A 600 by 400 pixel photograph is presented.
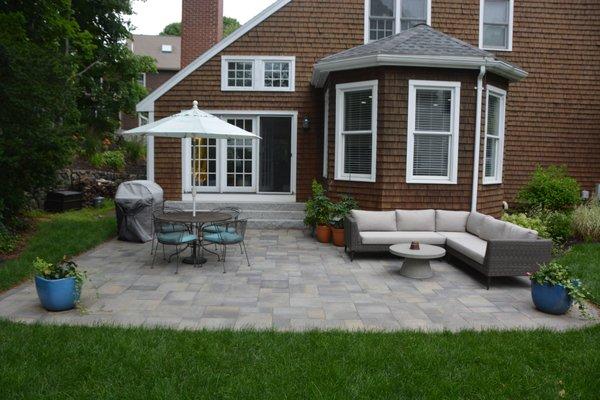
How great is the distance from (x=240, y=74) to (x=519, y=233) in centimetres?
744

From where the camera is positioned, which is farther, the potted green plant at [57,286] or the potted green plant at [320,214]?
the potted green plant at [320,214]

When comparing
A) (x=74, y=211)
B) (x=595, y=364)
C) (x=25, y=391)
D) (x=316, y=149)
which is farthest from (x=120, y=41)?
(x=595, y=364)

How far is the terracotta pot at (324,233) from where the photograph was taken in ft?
30.4

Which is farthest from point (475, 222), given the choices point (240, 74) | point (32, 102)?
point (32, 102)

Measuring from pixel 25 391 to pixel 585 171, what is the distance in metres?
12.8

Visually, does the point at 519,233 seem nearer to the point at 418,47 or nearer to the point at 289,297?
the point at 289,297

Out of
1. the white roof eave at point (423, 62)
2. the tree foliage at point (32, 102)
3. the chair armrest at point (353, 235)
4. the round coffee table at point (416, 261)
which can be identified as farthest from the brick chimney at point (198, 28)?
the round coffee table at point (416, 261)

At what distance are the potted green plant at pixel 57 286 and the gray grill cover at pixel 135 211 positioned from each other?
3.91 m

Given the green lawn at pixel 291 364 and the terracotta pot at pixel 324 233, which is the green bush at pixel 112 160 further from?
the green lawn at pixel 291 364

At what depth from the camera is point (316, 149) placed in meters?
11.7

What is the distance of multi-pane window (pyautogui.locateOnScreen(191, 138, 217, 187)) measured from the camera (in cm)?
1188

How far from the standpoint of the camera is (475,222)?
8.01 metres

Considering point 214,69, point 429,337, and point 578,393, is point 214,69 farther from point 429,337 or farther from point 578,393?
point 578,393

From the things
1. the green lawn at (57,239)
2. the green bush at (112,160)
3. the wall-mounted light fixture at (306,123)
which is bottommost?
the green lawn at (57,239)
